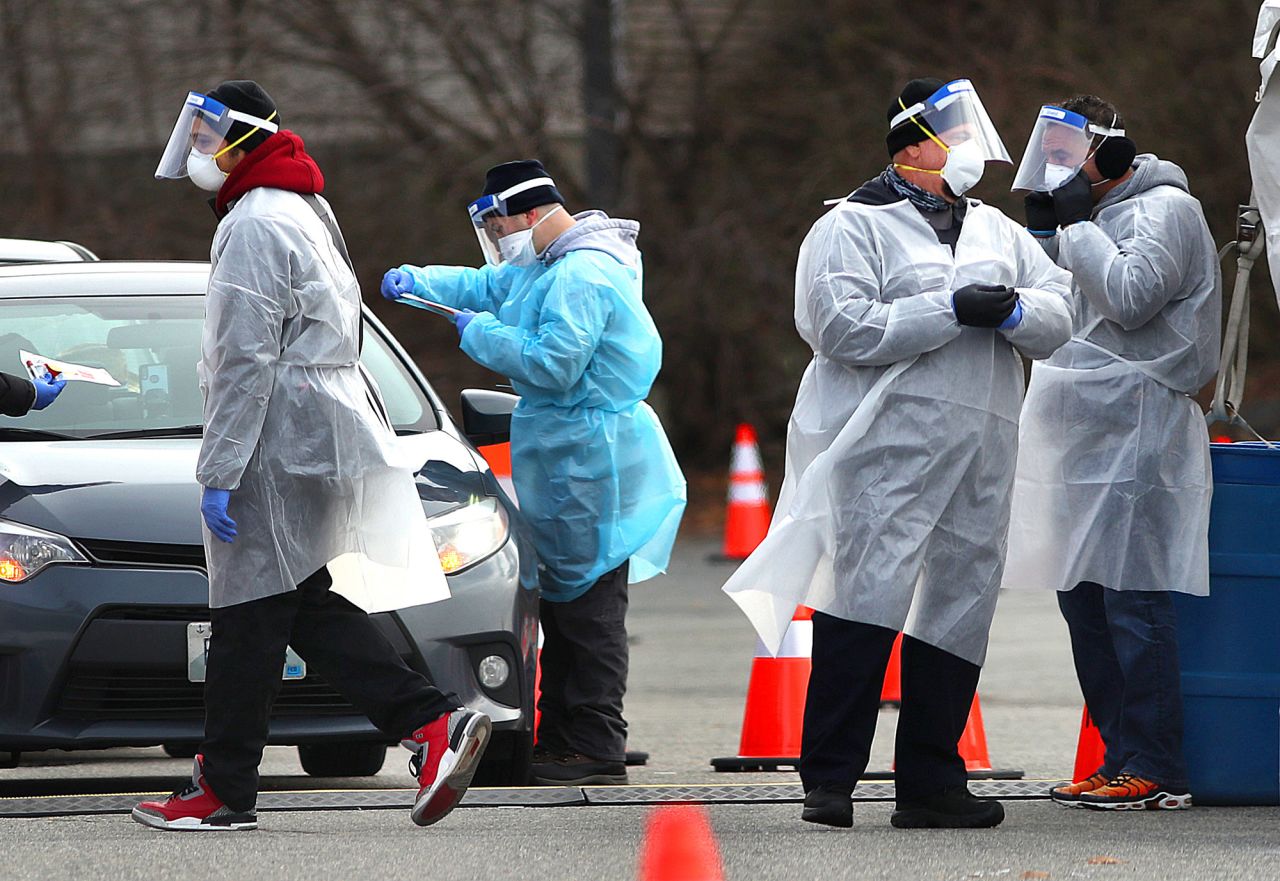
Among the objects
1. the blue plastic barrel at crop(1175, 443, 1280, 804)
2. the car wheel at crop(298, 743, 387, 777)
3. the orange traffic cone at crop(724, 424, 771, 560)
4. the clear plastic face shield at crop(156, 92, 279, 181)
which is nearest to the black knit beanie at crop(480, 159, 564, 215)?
the clear plastic face shield at crop(156, 92, 279, 181)

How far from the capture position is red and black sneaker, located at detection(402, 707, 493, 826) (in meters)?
5.41

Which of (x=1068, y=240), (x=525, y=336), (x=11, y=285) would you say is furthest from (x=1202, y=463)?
(x=11, y=285)

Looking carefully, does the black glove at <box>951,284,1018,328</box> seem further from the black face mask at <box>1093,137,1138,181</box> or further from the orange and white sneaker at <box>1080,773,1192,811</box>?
the orange and white sneaker at <box>1080,773,1192,811</box>

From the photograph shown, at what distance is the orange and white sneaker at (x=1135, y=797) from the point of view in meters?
5.93

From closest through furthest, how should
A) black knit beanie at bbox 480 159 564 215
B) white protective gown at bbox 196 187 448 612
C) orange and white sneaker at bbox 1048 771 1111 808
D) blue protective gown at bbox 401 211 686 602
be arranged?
white protective gown at bbox 196 187 448 612, orange and white sneaker at bbox 1048 771 1111 808, blue protective gown at bbox 401 211 686 602, black knit beanie at bbox 480 159 564 215

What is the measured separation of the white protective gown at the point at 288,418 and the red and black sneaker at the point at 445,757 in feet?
1.44

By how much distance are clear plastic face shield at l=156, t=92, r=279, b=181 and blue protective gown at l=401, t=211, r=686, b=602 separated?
4.01ft

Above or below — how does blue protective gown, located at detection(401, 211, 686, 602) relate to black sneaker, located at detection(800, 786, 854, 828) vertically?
above

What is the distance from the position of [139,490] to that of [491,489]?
1041 mm

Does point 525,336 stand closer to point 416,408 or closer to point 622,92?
point 416,408

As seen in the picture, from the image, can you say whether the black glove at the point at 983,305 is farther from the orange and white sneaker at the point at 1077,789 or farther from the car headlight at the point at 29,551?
the car headlight at the point at 29,551

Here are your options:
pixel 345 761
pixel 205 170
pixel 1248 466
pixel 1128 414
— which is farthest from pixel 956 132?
pixel 345 761

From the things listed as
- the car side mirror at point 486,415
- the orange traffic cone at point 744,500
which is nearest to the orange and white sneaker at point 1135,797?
the car side mirror at point 486,415

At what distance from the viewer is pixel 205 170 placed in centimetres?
562
